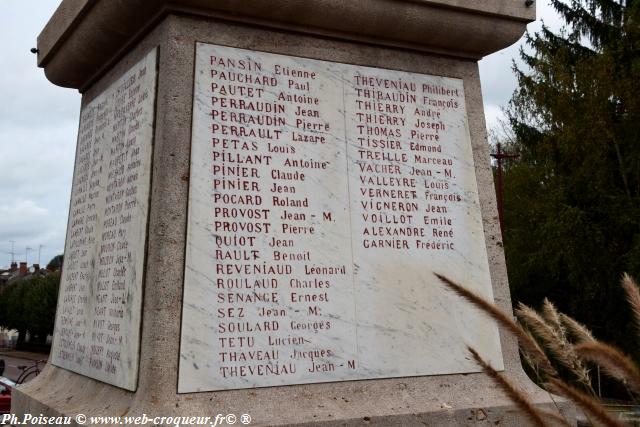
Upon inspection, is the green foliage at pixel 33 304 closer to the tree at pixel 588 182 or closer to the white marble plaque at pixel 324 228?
the tree at pixel 588 182

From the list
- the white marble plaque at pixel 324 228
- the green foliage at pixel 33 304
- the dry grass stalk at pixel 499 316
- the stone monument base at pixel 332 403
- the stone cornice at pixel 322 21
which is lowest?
the stone monument base at pixel 332 403

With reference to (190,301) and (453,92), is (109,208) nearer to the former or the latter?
(190,301)

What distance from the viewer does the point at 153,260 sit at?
3.75m

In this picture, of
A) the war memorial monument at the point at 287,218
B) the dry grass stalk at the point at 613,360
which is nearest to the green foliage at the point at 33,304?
the war memorial monument at the point at 287,218

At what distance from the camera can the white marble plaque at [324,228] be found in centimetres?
381

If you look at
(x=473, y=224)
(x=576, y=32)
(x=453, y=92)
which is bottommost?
(x=473, y=224)

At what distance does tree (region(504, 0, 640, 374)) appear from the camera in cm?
2027

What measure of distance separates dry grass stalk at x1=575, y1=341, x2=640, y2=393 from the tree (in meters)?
17.4

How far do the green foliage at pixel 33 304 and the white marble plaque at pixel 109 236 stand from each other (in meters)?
47.1

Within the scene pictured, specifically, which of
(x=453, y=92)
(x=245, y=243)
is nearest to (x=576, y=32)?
(x=453, y=92)

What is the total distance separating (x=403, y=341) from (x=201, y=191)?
1453 mm

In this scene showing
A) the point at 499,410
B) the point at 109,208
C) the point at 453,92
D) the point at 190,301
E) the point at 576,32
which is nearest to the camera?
the point at 190,301

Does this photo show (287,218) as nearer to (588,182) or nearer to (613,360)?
(613,360)

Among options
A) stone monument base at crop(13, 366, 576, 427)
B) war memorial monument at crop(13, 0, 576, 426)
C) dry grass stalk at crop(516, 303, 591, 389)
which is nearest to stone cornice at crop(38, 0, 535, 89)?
war memorial monument at crop(13, 0, 576, 426)
